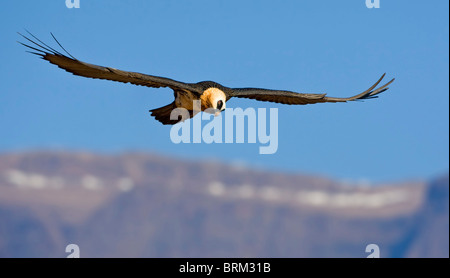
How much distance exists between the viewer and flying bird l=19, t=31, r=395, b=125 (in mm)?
17438

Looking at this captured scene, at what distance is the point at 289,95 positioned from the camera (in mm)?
19844

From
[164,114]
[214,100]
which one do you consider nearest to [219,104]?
[214,100]

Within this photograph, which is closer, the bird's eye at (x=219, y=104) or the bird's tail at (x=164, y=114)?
the bird's eye at (x=219, y=104)

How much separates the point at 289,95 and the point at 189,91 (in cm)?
233

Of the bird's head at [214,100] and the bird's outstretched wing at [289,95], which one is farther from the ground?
the bird's outstretched wing at [289,95]

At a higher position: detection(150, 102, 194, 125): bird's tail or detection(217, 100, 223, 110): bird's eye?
detection(150, 102, 194, 125): bird's tail

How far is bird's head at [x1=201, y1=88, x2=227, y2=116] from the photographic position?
1848 cm

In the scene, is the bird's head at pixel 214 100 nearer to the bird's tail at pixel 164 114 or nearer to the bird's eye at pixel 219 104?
the bird's eye at pixel 219 104

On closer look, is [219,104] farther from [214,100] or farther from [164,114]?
[164,114]

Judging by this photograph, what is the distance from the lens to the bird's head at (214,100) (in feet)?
60.6

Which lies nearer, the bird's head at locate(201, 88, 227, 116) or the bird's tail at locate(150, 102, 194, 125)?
the bird's head at locate(201, 88, 227, 116)

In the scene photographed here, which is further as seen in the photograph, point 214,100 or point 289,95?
point 289,95

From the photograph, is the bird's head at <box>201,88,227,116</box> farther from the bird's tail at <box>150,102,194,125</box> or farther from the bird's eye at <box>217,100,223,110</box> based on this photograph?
the bird's tail at <box>150,102,194,125</box>
